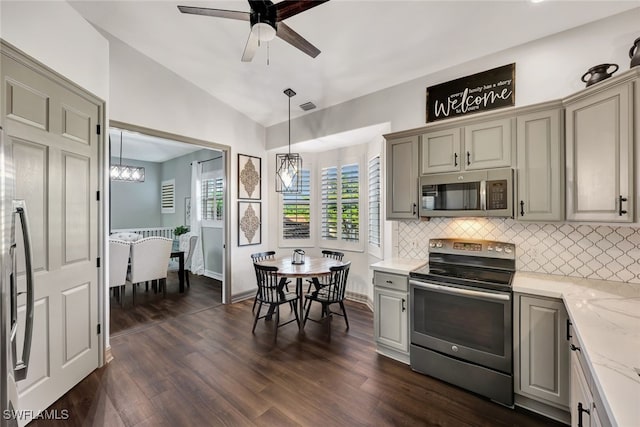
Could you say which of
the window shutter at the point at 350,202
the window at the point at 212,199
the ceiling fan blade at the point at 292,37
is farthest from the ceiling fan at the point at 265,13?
the window at the point at 212,199

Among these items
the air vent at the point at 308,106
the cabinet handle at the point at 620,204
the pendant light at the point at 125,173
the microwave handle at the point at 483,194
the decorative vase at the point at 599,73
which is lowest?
the cabinet handle at the point at 620,204

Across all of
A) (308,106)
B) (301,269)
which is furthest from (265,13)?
(301,269)

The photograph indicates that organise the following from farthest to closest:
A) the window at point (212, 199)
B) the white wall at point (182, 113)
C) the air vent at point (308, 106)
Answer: the window at point (212, 199) → the air vent at point (308, 106) → the white wall at point (182, 113)

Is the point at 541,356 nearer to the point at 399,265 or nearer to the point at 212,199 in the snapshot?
the point at 399,265

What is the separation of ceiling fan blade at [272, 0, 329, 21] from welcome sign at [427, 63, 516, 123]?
71.9 inches

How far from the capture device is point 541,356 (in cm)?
199

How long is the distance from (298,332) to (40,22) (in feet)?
11.9

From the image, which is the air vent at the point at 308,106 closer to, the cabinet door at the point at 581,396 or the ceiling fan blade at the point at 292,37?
the ceiling fan blade at the point at 292,37

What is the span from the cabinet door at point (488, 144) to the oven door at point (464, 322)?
112cm

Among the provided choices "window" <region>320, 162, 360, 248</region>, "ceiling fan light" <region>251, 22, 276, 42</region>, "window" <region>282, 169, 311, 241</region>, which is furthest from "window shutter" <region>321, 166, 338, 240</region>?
"ceiling fan light" <region>251, 22, 276, 42</region>

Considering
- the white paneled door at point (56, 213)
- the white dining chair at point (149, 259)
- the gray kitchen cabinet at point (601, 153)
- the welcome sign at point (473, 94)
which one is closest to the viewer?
the gray kitchen cabinet at point (601, 153)

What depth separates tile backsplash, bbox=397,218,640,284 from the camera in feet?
7.04

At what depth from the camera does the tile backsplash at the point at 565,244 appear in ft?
7.04

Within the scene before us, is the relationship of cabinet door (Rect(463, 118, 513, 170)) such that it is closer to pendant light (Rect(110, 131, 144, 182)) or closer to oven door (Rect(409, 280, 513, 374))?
oven door (Rect(409, 280, 513, 374))
